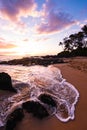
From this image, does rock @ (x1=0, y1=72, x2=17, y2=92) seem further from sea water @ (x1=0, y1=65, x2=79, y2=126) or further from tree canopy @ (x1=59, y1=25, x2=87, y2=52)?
tree canopy @ (x1=59, y1=25, x2=87, y2=52)

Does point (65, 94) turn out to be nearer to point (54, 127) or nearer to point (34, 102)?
point (34, 102)

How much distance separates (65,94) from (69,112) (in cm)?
159

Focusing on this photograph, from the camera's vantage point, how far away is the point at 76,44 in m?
61.9

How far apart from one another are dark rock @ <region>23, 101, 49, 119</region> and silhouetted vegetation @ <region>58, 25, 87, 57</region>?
156 feet

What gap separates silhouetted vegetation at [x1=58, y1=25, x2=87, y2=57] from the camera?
53.1 metres

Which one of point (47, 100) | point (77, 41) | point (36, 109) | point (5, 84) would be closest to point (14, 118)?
point (36, 109)

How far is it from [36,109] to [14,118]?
848 mm

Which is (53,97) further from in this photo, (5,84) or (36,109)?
(5,84)

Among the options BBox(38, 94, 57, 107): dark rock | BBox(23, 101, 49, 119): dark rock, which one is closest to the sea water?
BBox(38, 94, 57, 107): dark rock

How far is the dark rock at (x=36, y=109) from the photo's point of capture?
198 inches

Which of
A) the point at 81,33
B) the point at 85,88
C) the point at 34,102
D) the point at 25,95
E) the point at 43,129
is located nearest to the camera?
the point at 43,129

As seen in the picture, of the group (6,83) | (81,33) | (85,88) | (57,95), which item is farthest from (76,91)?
(81,33)

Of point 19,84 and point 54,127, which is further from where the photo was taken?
point 19,84

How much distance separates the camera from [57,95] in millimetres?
6844
